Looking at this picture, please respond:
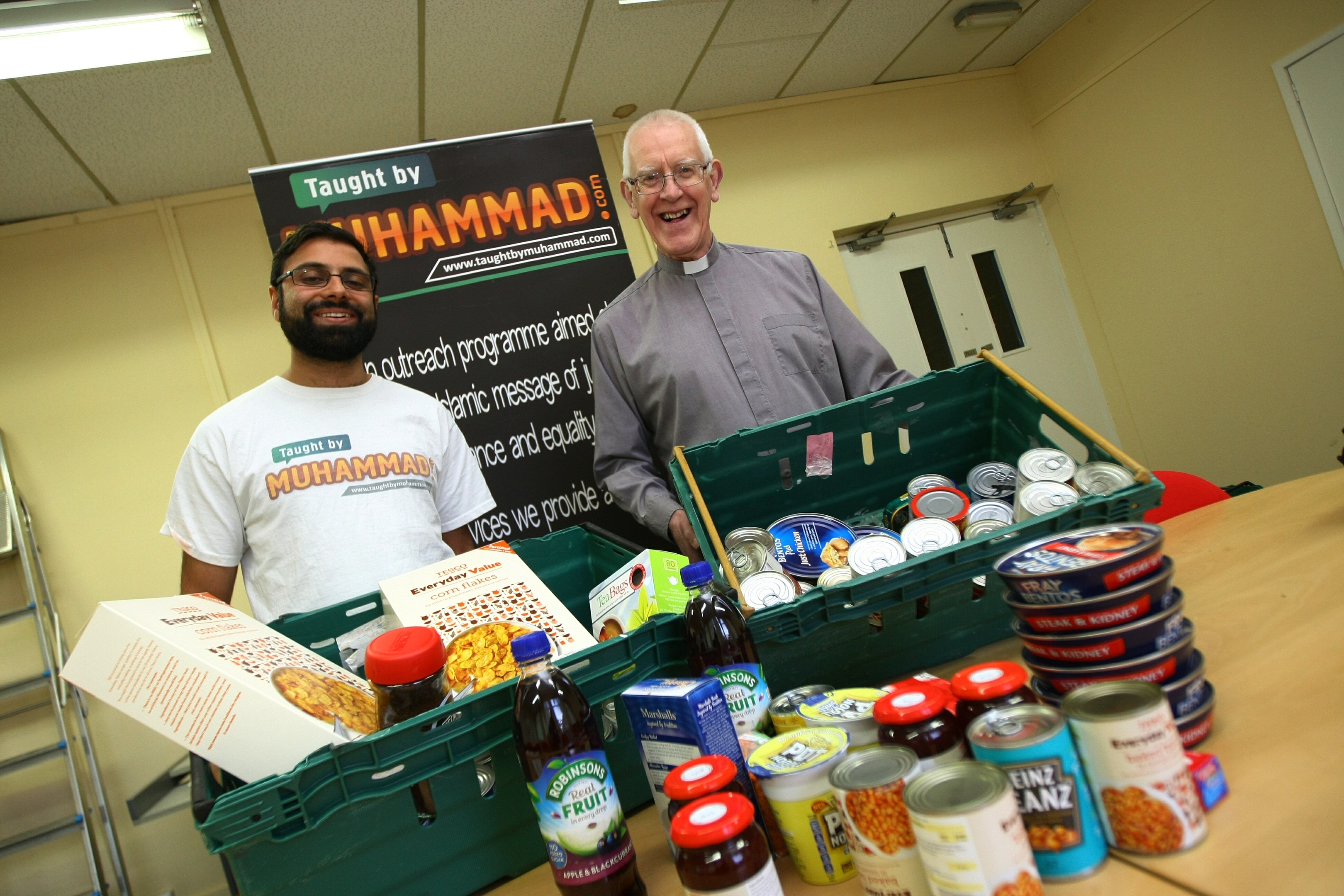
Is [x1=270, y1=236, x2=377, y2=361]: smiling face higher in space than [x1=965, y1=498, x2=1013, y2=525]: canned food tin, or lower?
higher

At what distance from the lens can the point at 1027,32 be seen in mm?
4684

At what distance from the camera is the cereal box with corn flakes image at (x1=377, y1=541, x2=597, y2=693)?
1.09 m

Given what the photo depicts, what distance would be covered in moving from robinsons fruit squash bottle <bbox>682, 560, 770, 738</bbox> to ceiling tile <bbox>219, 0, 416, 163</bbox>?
279 centimetres

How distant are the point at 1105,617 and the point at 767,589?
509mm

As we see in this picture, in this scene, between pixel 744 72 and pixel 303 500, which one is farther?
pixel 744 72

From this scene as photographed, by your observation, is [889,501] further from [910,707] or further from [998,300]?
[998,300]

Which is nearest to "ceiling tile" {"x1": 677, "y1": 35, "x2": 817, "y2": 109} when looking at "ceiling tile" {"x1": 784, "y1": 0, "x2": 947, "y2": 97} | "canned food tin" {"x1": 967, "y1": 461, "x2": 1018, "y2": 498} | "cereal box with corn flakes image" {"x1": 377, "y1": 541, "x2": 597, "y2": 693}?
"ceiling tile" {"x1": 784, "y1": 0, "x2": 947, "y2": 97}

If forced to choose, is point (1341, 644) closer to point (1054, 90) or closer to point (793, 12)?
point (793, 12)

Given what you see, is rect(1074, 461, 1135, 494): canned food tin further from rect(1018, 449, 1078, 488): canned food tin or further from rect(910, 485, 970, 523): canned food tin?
rect(910, 485, 970, 523): canned food tin

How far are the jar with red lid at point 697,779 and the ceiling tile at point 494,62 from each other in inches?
120

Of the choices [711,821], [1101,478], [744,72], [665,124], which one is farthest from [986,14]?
[711,821]

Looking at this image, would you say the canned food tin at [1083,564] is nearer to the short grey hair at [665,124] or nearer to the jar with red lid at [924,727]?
the jar with red lid at [924,727]

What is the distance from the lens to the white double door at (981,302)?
4.89 m

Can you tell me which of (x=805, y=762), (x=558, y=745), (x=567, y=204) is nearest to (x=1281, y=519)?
(x=805, y=762)
